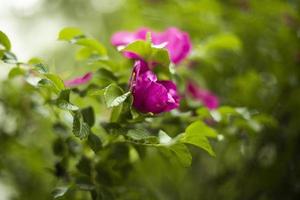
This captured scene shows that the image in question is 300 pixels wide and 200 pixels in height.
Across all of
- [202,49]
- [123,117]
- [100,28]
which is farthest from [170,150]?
[100,28]

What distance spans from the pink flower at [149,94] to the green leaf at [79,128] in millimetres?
82

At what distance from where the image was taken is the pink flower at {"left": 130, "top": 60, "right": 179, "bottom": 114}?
0.62 m

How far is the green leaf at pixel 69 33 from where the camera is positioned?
726 mm

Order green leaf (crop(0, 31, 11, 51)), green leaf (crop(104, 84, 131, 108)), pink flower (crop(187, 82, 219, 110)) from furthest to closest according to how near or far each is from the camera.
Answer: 1. pink flower (crop(187, 82, 219, 110))
2. green leaf (crop(0, 31, 11, 51))
3. green leaf (crop(104, 84, 131, 108))

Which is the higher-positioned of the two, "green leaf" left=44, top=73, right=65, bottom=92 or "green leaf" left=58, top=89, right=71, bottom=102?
"green leaf" left=44, top=73, right=65, bottom=92

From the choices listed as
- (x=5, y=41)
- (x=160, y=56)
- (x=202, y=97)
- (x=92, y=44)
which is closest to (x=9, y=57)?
(x=5, y=41)

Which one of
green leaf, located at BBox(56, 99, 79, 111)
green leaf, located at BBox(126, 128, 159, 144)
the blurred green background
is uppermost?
green leaf, located at BBox(56, 99, 79, 111)

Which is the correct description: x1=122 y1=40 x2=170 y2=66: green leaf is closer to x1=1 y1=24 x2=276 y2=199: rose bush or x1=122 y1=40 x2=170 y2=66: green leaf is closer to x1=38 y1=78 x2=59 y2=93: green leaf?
x1=1 y1=24 x2=276 y2=199: rose bush

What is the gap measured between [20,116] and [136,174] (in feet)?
0.97

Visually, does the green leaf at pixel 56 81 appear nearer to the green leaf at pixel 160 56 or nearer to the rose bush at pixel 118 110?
the rose bush at pixel 118 110

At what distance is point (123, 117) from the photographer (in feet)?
2.18

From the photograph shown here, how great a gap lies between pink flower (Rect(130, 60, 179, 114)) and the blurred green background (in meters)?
0.31

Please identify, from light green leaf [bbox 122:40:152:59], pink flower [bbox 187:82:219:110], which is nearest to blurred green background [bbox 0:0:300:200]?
pink flower [bbox 187:82:219:110]

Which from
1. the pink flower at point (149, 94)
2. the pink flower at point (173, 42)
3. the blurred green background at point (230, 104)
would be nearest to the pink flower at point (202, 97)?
the blurred green background at point (230, 104)
